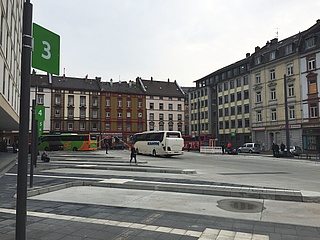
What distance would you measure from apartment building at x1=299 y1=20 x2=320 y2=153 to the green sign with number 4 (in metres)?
41.8

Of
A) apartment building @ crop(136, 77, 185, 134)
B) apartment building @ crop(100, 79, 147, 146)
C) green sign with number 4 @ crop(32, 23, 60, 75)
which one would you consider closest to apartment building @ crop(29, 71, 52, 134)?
apartment building @ crop(100, 79, 147, 146)

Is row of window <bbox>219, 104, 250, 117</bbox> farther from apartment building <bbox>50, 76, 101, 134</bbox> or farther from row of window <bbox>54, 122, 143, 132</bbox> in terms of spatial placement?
apartment building <bbox>50, 76, 101, 134</bbox>

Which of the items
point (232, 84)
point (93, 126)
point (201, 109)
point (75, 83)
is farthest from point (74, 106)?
point (232, 84)

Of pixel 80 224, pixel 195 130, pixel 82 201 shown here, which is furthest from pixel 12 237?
pixel 195 130

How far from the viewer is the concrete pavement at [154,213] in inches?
209

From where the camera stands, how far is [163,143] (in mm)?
30766

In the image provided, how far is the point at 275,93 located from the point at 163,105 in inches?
1380

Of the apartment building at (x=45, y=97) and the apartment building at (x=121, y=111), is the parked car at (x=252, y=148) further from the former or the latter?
the apartment building at (x=45, y=97)

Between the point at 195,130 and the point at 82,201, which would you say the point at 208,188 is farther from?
the point at 195,130

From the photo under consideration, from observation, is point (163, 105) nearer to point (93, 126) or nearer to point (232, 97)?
point (93, 126)

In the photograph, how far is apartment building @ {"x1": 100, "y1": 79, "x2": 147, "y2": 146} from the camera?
230 feet

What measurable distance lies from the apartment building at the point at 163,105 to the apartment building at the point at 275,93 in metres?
28.3

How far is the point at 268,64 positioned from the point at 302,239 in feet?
160

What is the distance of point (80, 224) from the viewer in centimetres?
580
